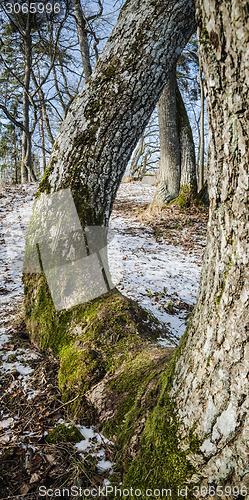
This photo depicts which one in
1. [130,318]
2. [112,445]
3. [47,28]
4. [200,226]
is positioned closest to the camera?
[112,445]

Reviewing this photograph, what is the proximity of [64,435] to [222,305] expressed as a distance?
124 centimetres

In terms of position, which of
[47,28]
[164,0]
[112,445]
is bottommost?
[112,445]

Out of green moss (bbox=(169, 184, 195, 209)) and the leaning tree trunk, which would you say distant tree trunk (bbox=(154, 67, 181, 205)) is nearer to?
green moss (bbox=(169, 184, 195, 209))

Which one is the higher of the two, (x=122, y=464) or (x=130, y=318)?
(x=130, y=318)

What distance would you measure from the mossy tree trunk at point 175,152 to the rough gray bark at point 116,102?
5283mm

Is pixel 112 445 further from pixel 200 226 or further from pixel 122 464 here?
pixel 200 226

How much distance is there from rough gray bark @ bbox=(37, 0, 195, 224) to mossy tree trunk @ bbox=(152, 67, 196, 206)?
5.28 m

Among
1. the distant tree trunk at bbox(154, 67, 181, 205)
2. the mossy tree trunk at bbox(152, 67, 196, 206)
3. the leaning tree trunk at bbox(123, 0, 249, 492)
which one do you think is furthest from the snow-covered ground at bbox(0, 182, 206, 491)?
the mossy tree trunk at bbox(152, 67, 196, 206)

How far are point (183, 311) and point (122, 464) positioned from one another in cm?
210

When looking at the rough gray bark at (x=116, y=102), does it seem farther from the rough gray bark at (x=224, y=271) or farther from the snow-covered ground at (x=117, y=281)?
the rough gray bark at (x=224, y=271)

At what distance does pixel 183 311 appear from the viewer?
129 inches

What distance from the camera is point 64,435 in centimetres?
155

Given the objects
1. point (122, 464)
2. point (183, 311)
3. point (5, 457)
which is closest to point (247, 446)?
point (122, 464)

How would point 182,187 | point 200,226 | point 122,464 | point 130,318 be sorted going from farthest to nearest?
point 182,187, point 200,226, point 130,318, point 122,464
